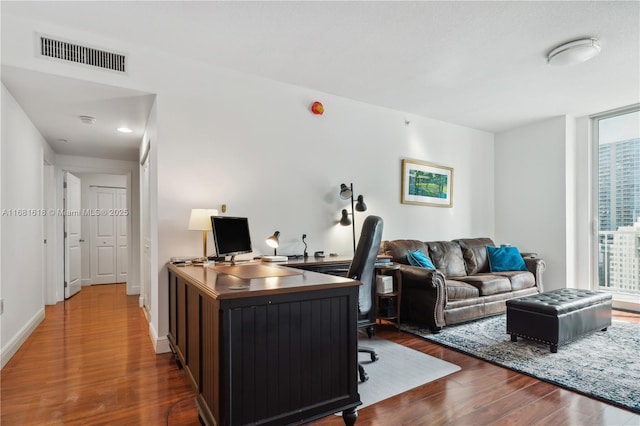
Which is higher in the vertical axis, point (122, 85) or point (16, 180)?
point (122, 85)

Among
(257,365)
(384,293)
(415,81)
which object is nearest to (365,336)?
(384,293)

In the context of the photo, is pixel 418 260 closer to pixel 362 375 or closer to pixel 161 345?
pixel 362 375

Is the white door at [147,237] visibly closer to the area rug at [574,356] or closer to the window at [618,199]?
the area rug at [574,356]

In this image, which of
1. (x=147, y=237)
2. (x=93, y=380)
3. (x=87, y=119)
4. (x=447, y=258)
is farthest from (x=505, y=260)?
(x=87, y=119)

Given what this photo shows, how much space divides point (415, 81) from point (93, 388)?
395 centimetres

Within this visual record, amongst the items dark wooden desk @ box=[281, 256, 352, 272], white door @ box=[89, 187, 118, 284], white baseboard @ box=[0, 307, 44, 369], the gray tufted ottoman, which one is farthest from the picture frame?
white door @ box=[89, 187, 118, 284]

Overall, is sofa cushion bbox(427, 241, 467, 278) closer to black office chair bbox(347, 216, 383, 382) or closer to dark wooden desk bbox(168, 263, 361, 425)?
black office chair bbox(347, 216, 383, 382)

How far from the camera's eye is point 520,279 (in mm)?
4441

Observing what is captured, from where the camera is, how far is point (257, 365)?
1.68 meters

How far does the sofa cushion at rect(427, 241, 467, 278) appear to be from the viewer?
14.9 feet

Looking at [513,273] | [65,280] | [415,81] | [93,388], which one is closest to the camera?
[93,388]

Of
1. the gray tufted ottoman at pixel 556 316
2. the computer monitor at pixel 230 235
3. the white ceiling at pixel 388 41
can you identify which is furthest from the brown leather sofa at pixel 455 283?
the white ceiling at pixel 388 41

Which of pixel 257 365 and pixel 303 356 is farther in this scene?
pixel 303 356

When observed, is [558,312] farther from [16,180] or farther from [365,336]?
[16,180]
